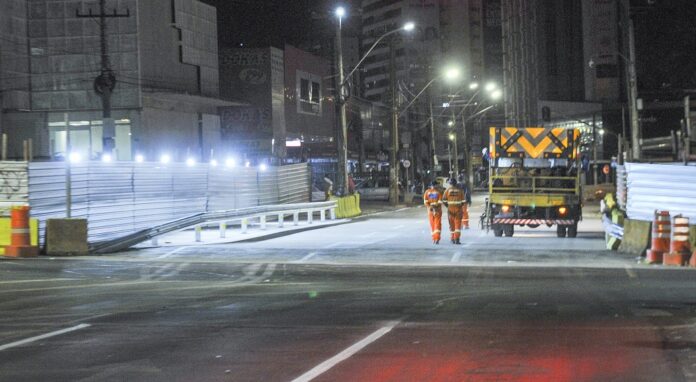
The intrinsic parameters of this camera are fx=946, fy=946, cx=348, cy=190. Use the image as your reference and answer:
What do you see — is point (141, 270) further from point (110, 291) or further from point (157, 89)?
point (157, 89)

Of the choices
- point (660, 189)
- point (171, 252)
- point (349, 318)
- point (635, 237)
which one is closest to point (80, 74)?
point (171, 252)

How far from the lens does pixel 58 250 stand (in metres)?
21.8

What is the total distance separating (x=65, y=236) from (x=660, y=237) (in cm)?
1315

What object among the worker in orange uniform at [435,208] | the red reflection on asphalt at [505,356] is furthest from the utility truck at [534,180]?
the red reflection on asphalt at [505,356]

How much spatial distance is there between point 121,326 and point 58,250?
37.3 ft

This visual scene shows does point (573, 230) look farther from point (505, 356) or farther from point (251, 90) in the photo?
point (251, 90)

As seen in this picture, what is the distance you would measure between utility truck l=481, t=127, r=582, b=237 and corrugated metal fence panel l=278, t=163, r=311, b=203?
1440 centimetres

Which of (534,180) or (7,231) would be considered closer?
(7,231)

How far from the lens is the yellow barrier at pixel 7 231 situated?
21.2 metres

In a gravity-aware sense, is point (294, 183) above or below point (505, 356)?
above

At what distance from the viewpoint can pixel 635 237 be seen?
21.2 metres

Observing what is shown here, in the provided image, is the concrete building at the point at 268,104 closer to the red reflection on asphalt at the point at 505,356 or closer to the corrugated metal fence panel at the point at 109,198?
the corrugated metal fence panel at the point at 109,198

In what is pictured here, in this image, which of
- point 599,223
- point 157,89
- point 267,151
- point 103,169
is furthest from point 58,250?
point 267,151

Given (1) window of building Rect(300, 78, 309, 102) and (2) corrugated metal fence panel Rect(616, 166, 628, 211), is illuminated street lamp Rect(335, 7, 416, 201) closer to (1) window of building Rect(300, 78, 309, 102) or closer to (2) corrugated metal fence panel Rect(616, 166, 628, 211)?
(2) corrugated metal fence panel Rect(616, 166, 628, 211)
